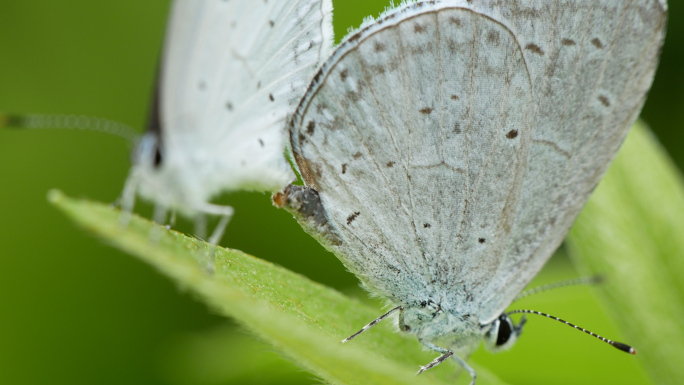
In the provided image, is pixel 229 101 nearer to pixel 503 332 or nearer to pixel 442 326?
pixel 442 326

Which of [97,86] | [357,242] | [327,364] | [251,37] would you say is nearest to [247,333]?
[327,364]

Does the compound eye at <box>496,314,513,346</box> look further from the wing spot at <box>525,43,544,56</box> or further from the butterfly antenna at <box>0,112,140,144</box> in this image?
the butterfly antenna at <box>0,112,140,144</box>

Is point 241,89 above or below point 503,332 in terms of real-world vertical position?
above

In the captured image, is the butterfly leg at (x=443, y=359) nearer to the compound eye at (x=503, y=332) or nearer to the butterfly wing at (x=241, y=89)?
the compound eye at (x=503, y=332)

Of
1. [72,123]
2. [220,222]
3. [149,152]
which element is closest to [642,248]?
[220,222]

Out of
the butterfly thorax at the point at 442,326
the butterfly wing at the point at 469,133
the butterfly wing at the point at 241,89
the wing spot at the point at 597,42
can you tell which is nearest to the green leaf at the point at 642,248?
the butterfly wing at the point at 469,133

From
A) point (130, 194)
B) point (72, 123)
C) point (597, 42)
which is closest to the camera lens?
point (597, 42)
